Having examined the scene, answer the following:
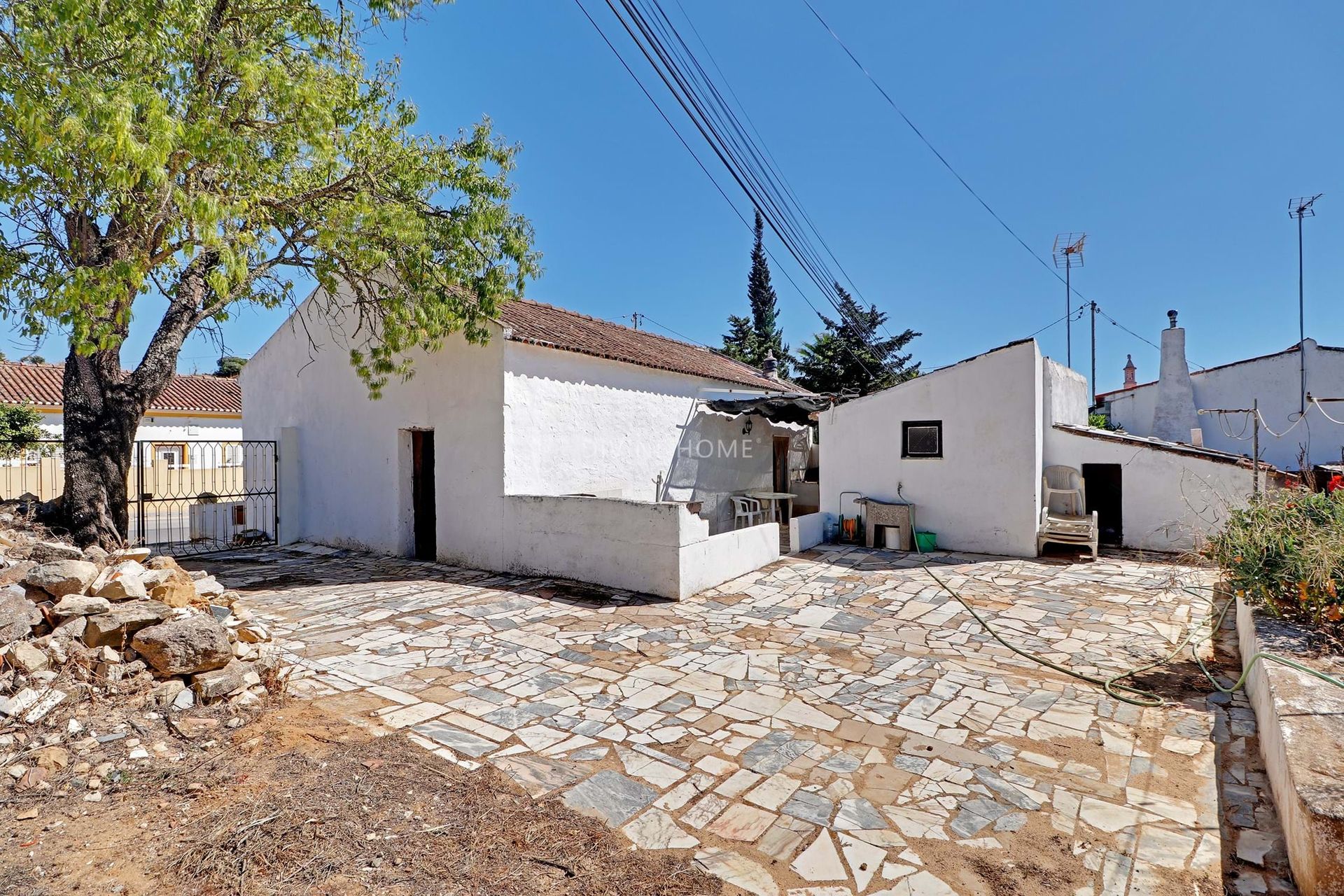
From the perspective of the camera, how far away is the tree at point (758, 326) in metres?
32.8

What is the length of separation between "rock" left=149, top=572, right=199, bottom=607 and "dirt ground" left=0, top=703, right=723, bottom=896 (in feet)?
7.62

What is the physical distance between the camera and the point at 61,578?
183 inches

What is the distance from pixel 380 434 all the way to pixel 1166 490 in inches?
572

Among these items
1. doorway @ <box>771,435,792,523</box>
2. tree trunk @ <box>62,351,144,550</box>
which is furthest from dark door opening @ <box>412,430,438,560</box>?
doorway @ <box>771,435,792,523</box>

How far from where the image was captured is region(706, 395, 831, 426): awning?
13.0m

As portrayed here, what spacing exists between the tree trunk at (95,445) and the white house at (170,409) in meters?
15.8

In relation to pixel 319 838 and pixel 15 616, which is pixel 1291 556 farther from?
pixel 15 616

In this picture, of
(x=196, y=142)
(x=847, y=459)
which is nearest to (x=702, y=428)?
(x=847, y=459)

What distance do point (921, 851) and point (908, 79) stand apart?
1174cm

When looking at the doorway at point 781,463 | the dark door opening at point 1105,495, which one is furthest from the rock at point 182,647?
the dark door opening at point 1105,495

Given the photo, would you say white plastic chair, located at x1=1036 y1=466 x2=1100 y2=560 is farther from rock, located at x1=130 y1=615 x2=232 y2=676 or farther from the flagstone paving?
rock, located at x1=130 y1=615 x2=232 y2=676

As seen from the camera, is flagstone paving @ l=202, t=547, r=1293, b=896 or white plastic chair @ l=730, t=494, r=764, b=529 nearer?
flagstone paving @ l=202, t=547, r=1293, b=896

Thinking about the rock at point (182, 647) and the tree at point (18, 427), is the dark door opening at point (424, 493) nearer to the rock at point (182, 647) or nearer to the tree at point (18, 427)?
the rock at point (182, 647)

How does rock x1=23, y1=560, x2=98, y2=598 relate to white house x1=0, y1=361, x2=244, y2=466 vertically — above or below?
below
